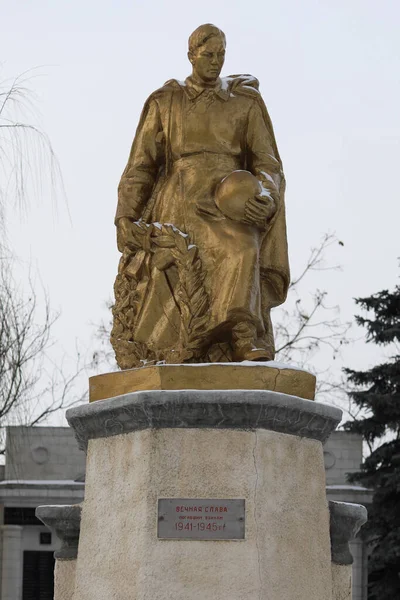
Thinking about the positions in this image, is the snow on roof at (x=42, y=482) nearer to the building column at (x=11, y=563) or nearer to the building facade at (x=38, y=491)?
the building facade at (x=38, y=491)

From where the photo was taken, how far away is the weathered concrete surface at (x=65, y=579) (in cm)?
827

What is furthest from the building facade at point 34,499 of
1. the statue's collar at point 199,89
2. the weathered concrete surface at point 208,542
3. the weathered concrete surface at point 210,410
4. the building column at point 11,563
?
the weathered concrete surface at point 210,410

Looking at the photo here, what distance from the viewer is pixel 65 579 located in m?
8.29

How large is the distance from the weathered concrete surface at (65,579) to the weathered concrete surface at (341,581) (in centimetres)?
142

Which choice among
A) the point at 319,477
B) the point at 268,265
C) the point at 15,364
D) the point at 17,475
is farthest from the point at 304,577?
the point at 17,475

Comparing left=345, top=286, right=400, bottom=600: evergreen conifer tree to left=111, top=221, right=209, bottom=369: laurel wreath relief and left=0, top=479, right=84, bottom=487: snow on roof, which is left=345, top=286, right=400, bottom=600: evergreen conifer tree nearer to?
left=0, top=479, right=84, bottom=487: snow on roof

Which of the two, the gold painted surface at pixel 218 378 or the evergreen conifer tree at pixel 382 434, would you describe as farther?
the evergreen conifer tree at pixel 382 434

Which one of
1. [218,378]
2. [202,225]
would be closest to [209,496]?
[218,378]

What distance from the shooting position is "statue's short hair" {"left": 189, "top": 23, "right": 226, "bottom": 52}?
28.3ft

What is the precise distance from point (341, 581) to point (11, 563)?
65.7ft

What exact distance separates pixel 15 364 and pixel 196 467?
8189mm

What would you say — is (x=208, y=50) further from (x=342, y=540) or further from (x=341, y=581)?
(x=341, y=581)

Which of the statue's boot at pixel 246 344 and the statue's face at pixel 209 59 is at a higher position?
the statue's face at pixel 209 59

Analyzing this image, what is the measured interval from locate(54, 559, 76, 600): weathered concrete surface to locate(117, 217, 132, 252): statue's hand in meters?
1.78
